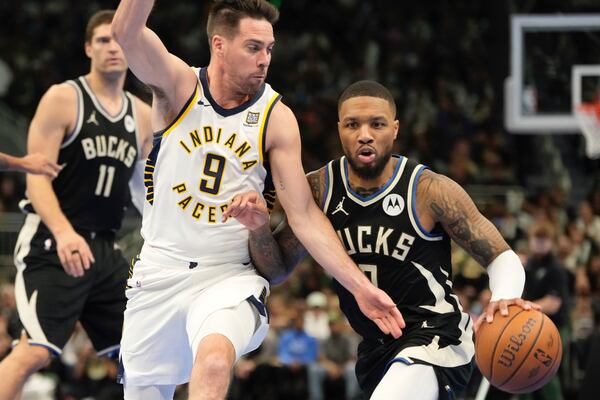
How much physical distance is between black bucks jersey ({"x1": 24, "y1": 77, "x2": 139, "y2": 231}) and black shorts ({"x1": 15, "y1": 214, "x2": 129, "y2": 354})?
0.56ft

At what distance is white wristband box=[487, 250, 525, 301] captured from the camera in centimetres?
542

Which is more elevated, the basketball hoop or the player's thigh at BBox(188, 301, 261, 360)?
the basketball hoop

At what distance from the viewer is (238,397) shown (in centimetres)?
1340

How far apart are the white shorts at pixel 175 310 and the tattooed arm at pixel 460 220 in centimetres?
102

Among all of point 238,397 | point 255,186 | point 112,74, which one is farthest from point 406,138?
point 255,186

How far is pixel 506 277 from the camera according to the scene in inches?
217

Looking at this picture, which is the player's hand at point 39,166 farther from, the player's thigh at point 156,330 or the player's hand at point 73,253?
the player's thigh at point 156,330

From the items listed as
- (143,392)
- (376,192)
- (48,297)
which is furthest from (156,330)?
(376,192)

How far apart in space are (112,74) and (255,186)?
1988mm

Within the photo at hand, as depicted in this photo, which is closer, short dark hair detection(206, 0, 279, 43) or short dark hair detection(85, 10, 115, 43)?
short dark hair detection(206, 0, 279, 43)

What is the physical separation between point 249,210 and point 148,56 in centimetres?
98

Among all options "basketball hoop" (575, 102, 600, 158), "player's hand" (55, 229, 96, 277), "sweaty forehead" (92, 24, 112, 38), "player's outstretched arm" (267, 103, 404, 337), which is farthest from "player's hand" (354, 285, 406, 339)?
"basketball hoop" (575, 102, 600, 158)

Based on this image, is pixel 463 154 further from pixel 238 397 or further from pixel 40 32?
pixel 40 32

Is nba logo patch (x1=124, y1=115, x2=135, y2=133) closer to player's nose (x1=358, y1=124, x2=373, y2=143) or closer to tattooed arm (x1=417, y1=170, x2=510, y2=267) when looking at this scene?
player's nose (x1=358, y1=124, x2=373, y2=143)
